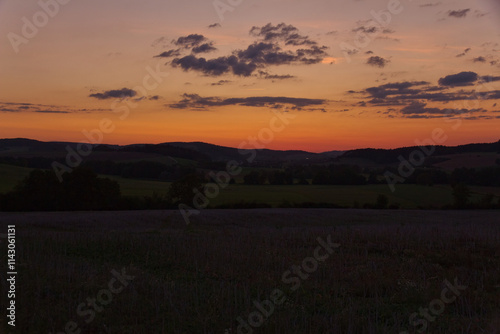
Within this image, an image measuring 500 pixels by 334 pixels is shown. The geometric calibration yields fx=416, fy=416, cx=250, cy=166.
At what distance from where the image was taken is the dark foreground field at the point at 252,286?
6.54 meters

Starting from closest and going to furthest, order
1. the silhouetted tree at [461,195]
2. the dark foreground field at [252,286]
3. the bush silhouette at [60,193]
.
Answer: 1. the dark foreground field at [252,286]
2. the bush silhouette at [60,193]
3. the silhouetted tree at [461,195]

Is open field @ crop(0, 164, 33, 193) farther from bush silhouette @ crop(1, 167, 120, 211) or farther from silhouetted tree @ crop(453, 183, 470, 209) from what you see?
silhouetted tree @ crop(453, 183, 470, 209)

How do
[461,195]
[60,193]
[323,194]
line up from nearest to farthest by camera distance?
1. [60,193]
2. [461,195]
3. [323,194]

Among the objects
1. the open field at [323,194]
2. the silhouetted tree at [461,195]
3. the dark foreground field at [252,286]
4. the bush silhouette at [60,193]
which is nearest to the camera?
the dark foreground field at [252,286]

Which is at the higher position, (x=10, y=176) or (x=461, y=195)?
(x=10, y=176)

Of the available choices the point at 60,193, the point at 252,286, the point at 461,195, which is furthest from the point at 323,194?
the point at 252,286

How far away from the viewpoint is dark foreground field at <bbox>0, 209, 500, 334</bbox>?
21.5 ft

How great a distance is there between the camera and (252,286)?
8.59 meters

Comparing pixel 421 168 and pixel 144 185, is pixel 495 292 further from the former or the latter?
pixel 421 168

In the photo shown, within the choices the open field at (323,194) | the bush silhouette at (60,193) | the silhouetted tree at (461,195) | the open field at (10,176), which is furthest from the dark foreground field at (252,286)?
the open field at (10,176)

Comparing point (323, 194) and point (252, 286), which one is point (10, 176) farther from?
point (252, 286)

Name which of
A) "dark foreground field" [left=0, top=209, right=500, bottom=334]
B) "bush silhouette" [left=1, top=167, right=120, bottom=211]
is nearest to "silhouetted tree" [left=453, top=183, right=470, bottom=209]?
"bush silhouette" [left=1, top=167, right=120, bottom=211]

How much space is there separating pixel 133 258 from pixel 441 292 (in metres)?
7.74

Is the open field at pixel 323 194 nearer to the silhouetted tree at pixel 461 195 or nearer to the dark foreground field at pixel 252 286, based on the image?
the silhouetted tree at pixel 461 195
